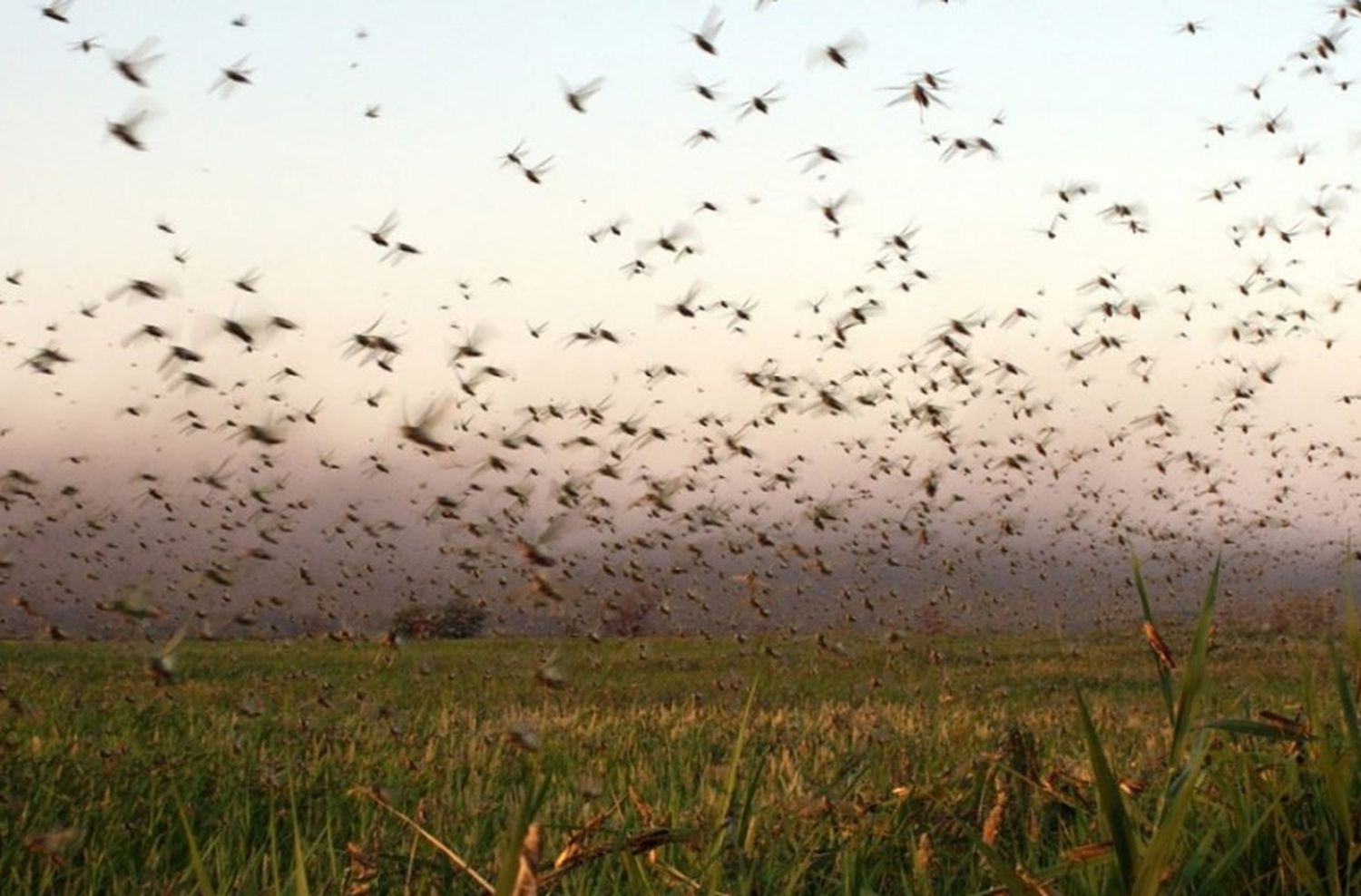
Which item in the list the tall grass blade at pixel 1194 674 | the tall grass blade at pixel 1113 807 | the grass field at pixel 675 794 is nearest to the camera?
the tall grass blade at pixel 1113 807

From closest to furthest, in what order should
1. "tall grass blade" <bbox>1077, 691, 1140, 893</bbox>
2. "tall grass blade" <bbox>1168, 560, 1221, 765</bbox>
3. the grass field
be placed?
"tall grass blade" <bbox>1077, 691, 1140, 893</bbox>, "tall grass blade" <bbox>1168, 560, 1221, 765</bbox>, the grass field

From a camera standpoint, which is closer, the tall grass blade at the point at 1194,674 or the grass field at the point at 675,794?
the tall grass blade at the point at 1194,674

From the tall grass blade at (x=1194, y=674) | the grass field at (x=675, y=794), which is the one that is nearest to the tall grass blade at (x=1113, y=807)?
the grass field at (x=675, y=794)

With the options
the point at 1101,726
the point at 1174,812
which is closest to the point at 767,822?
the point at 1174,812

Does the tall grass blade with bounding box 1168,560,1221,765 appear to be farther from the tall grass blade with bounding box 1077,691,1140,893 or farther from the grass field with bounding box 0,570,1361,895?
the tall grass blade with bounding box 1077,691,1140,893

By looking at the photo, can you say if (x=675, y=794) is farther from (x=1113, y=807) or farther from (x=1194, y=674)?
A: (x=1113, y=807)

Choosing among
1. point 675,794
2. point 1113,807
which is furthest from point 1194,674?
point 675,794

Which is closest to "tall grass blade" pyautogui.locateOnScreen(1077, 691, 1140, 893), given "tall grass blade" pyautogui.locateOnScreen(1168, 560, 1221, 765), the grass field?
the grass field

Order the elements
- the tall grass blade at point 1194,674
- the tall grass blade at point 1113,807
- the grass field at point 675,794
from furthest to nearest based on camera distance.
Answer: the grass field at point 675,794
the tall grass blade at point 1194,674
the tall grass blade at point 1113,807

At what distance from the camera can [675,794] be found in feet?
15.1

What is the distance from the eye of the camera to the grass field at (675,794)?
2582 millimetres

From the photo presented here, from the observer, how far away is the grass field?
2582mm

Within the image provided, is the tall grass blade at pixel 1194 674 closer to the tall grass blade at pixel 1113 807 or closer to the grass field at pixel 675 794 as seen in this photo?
the grass field at pixel 675 794

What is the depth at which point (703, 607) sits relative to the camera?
744 inches
